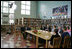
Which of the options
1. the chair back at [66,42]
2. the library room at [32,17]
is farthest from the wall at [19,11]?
the chair back at [66,42]

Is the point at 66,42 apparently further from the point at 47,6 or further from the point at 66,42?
the point at 47,6

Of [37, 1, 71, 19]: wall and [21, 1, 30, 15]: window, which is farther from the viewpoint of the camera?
[21, 1, 30, 15]: window

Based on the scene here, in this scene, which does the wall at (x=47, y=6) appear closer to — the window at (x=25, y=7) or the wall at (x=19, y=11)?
the wall at (x=19, y=11)

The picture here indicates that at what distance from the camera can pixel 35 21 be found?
9.55 meters

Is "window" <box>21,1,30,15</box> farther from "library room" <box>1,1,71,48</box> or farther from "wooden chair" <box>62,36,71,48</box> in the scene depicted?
"wooden chair" <box>62,36,71,48</box>

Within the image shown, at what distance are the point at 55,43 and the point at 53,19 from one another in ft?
14.9

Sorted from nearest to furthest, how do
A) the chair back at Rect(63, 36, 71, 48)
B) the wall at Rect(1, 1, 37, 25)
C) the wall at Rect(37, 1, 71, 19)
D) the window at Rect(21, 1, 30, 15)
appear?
1. the chair back at Rect(63, 36, 71, 48)
2. the wall at Rect(37, 1, 71, 19)
3. the wall at Rect(1, 1, 37, 25)
4. the window at Rect(21, 1, 30, 15)

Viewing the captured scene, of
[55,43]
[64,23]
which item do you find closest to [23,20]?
[64,23]

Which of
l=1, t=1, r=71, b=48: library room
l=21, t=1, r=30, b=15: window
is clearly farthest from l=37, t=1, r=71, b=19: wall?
l=21, t=1, r=30, b=15: window

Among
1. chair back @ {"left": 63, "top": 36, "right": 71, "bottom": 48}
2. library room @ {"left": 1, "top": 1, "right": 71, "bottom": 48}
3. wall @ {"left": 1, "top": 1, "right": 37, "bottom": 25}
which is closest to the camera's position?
chair back @ {"left": 63, "top": 36, "right": 71, "bottom": 48}

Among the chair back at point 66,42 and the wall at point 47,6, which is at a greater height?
the wall at point 47,6

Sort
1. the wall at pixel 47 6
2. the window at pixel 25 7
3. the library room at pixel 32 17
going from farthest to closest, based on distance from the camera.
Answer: the window at pixel 25 7 < the wall at pixel 47 6 < the library room at pixel 32 17

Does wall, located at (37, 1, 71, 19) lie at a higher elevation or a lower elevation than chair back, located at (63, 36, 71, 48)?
higher

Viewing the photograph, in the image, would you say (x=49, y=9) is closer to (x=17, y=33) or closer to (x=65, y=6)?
(x=65, y=6)
